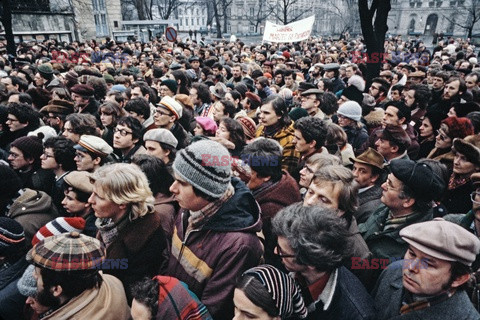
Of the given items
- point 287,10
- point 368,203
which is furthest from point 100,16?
point 287,10

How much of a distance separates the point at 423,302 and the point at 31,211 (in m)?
3.01

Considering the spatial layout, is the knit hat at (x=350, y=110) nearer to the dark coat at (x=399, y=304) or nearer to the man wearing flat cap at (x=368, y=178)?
the man wearing flat cap at (x=368, y=178)

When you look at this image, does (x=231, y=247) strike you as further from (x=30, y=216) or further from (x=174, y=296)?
(x=30, y=216)

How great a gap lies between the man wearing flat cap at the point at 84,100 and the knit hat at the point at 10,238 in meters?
4.21

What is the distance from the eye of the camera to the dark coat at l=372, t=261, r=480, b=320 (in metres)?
1.76

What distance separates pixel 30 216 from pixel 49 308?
46.4 inches

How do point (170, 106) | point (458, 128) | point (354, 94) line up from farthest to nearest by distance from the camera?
point (354, 94) < point (170, 106) < point (458, 128)

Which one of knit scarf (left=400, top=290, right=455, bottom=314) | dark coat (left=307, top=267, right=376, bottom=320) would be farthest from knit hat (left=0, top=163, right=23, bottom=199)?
knit scarf (left=400, top=290, right=455, bottom=314)

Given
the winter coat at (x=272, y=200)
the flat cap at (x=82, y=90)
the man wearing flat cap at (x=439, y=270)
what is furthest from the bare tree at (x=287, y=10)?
the man wearing flat cap at (x=439, y=270)

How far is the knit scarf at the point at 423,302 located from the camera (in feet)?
5.97

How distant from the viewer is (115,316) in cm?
201

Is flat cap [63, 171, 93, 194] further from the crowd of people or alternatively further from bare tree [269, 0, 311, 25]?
bare tree [269, 0, 311, 25]

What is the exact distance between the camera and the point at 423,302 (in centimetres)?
187

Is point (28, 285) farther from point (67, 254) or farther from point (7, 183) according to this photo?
point (7, 183)
